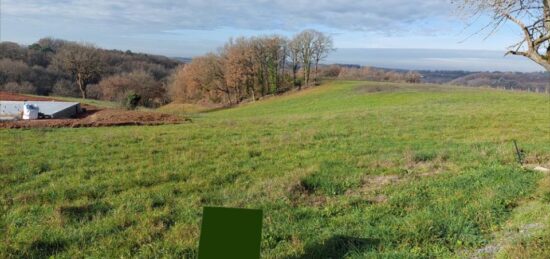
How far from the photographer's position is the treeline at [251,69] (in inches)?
2810

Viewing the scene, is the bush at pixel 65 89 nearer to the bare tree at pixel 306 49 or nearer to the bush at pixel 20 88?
the bush at pixel 20 88

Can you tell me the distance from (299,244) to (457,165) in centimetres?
551

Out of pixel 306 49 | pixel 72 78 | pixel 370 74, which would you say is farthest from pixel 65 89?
pixel 370 74

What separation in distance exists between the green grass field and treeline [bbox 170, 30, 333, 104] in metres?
58.0

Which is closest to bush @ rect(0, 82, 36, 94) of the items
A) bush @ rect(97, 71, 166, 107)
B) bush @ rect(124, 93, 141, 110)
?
bush @ rect(97, 71, 166, 107)

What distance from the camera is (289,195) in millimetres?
7254

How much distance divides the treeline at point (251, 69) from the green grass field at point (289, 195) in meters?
58.0

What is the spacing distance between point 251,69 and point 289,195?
218 ft

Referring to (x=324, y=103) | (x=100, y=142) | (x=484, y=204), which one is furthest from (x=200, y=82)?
(x=484, y=204)

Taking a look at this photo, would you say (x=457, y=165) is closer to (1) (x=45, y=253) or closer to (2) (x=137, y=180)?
(2) (x=137, y=180)

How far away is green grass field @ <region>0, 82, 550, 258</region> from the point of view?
5.02 m

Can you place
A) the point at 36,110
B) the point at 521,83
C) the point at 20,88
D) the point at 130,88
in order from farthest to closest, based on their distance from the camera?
the point at 130,88 < the point at 20,88 < the point at 521,83 < the point at 36,110

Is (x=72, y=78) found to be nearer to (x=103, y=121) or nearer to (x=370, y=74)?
(x=370, y=74)

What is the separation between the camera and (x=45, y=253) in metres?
5.03
